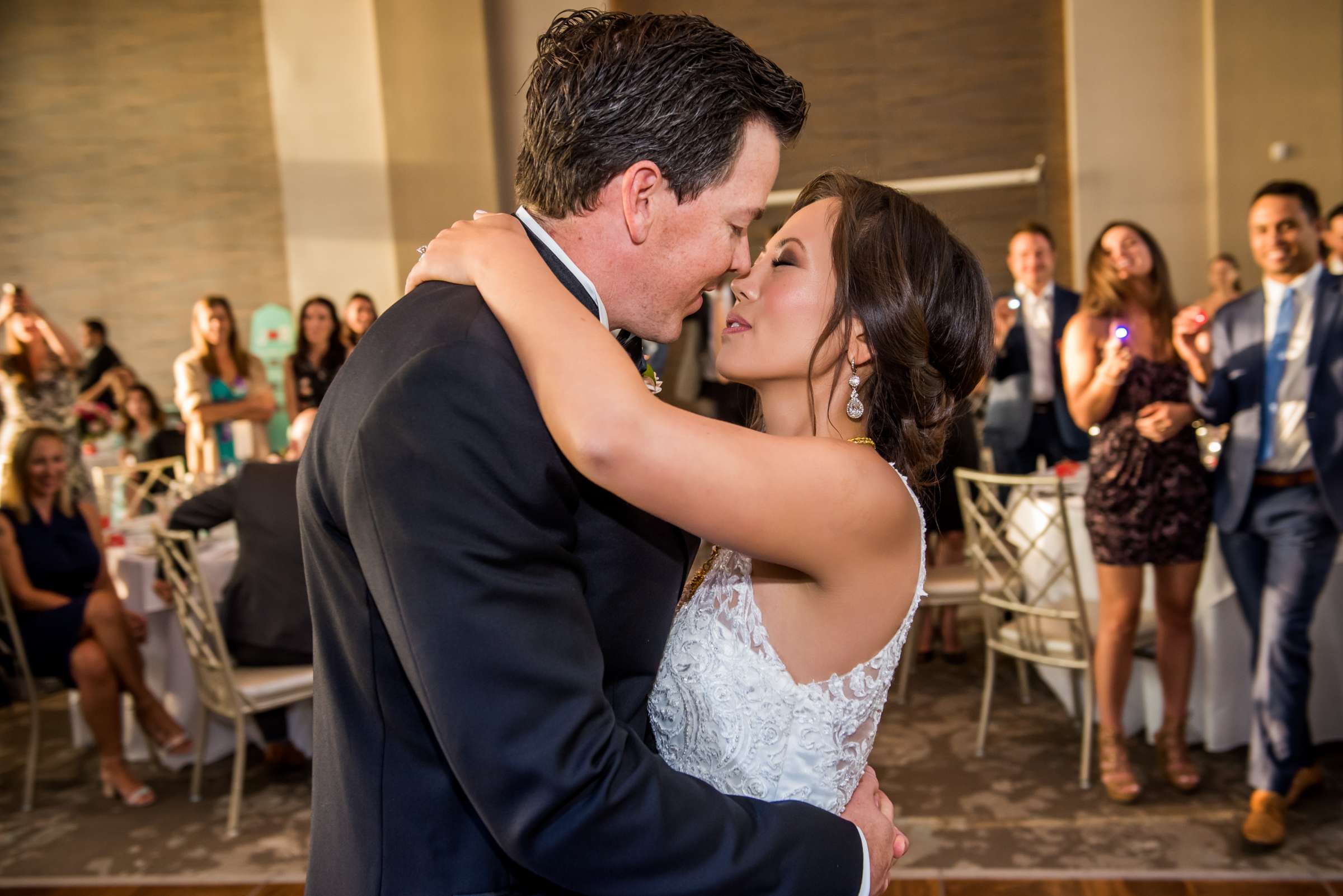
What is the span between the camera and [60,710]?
5.30 m

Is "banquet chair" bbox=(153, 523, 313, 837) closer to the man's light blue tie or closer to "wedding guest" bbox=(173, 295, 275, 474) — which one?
"wedding guest" bbox=(173, 295, 275, 474)

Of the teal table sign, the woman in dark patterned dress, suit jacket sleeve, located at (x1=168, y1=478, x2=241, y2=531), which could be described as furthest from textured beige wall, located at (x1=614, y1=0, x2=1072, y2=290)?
suit jacket sleeve, located at (x1=168, y1=478, x2=241, y2=531)

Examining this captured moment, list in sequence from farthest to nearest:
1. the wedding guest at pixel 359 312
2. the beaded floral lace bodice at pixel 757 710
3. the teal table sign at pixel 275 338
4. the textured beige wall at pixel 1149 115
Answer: the teal table sign at pixel 275 338 → the textured beige wall at pixel 1149 115 → the wedding guest at pixel 359 312 → the beaded floral lace bodice at pixel 757 710

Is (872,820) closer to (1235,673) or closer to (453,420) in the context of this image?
(453,420)

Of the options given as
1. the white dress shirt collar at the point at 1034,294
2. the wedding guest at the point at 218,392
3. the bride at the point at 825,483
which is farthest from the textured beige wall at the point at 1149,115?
the bride at the point at 825,483

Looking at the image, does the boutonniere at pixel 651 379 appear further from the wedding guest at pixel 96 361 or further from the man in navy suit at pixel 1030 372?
the wedding guest at pixel 96 361

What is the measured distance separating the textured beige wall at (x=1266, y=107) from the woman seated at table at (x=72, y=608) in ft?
22.2

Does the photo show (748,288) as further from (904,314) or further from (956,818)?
(956,818)

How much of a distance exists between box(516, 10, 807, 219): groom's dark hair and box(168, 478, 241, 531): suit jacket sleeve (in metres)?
3.32

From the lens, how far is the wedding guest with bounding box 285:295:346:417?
620 centimetres

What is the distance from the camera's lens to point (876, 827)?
1337 mm

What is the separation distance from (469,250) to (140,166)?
951cm

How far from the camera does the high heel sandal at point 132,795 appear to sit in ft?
13.2

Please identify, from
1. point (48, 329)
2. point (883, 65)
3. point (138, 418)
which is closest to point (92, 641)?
point (48, 329)
